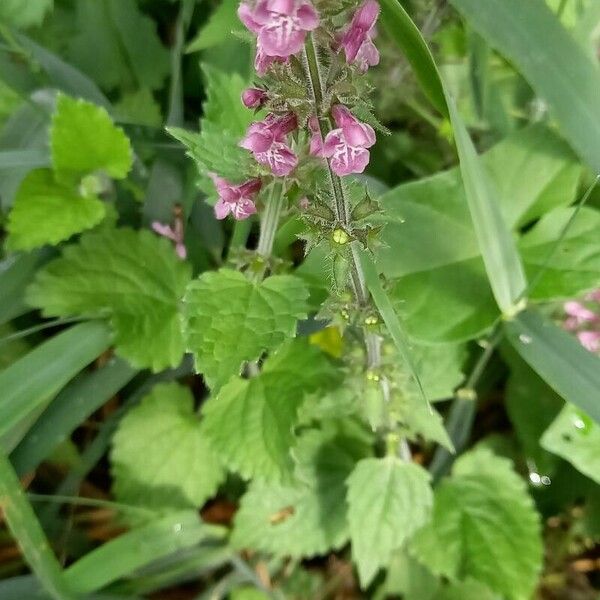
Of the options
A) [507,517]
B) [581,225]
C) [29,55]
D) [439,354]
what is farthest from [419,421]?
[29,55]

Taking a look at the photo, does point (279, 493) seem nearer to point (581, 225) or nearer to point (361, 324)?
point (361, 324)

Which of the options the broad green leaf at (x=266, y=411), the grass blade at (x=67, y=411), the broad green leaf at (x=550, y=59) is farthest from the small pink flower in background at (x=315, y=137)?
the grass blade at (x=67, y=411)

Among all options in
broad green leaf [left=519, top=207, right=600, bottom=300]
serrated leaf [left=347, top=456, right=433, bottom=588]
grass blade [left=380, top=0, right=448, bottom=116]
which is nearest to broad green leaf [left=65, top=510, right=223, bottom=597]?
serrated leaf [left=347, top=456, right=433, bottom=588]

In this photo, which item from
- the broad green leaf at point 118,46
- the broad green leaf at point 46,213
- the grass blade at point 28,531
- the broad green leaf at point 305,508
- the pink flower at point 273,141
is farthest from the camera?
the broad green leaf at point 118,46

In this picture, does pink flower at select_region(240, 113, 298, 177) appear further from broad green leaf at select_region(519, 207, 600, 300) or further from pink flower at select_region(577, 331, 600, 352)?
pink flower at select_region(577, 331, 600, 352)

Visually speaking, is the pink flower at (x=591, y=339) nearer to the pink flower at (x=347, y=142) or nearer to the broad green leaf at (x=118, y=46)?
the pink flower at (x=347, y=142)
